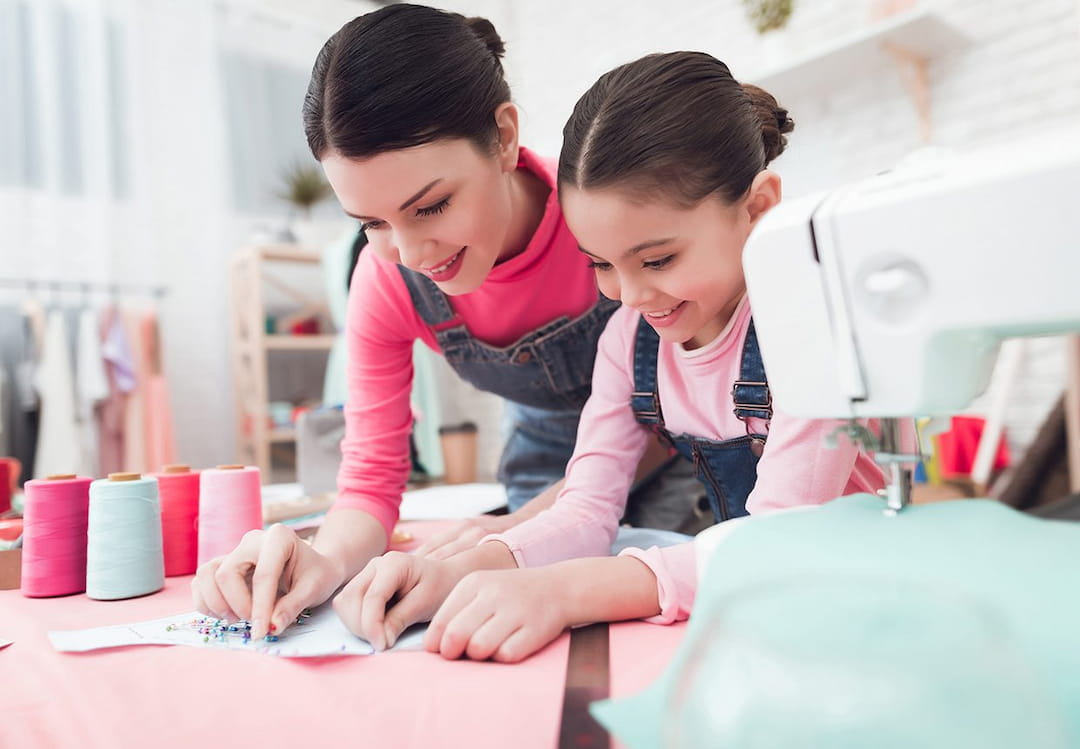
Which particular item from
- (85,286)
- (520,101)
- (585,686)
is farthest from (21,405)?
(585,686)

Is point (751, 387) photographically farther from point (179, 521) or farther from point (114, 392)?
point (114, 392)

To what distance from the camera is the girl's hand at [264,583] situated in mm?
610

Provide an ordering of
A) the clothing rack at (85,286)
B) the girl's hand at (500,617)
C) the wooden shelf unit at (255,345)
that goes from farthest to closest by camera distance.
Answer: the wooden shelf unit at (255,345) < the clothing rack at (85,286) < the girl's hand at (500,617)

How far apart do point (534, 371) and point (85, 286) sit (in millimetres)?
2331

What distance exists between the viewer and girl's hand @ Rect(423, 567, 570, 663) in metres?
0.53

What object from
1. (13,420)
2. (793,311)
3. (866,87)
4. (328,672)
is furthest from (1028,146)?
(13,420)

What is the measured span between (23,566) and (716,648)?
801 mm

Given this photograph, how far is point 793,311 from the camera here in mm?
489

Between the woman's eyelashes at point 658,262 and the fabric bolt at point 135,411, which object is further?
the fabric bolt at point 135,411

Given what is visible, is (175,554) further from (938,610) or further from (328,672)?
(938,610)

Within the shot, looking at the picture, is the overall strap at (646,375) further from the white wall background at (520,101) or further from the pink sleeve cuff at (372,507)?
the white wall background at (520,101)

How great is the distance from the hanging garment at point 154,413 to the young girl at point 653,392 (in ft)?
7.56

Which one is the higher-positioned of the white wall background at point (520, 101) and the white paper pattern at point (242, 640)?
the white wall background at point (520, 101)

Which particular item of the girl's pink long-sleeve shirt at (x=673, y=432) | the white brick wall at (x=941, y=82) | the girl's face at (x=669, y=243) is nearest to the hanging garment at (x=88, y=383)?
the white brick wall at (x=941, y=82)
